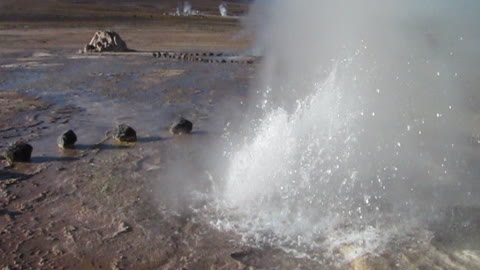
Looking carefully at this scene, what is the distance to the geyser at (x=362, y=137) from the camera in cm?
301

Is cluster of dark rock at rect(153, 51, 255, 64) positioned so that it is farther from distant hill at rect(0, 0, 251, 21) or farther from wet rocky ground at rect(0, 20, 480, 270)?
distant hill at rect(0, 0, 251, 21)

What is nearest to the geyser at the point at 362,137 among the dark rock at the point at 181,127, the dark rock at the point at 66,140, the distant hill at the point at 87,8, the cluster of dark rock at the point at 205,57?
the dark rock at the point at 181,127

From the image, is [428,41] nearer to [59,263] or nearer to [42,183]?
[59,263]

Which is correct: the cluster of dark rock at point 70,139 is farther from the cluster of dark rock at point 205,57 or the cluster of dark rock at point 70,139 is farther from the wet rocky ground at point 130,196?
the cluster of dark rock at point 205,57

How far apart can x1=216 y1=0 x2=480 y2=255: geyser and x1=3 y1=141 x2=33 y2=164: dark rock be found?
1658 millimetres

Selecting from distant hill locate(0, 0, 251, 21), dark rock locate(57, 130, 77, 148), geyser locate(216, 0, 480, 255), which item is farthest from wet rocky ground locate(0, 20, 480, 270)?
distant hill locate(0, 0, 251, 21)

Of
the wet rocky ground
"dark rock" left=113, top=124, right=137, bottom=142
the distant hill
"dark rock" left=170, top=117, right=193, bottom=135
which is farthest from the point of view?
the distant hill

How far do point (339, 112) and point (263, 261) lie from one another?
5.36ft

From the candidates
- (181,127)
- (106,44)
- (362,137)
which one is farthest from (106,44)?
(362,137)

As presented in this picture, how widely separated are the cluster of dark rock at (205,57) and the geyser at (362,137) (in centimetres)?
591

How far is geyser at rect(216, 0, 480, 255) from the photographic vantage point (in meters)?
3.01

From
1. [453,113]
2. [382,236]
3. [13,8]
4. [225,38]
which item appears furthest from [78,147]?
[13,8]

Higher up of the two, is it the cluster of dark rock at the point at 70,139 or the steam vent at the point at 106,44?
the steam vent at the point at 106,44

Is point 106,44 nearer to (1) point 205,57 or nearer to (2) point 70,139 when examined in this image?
(1) point 205,57
